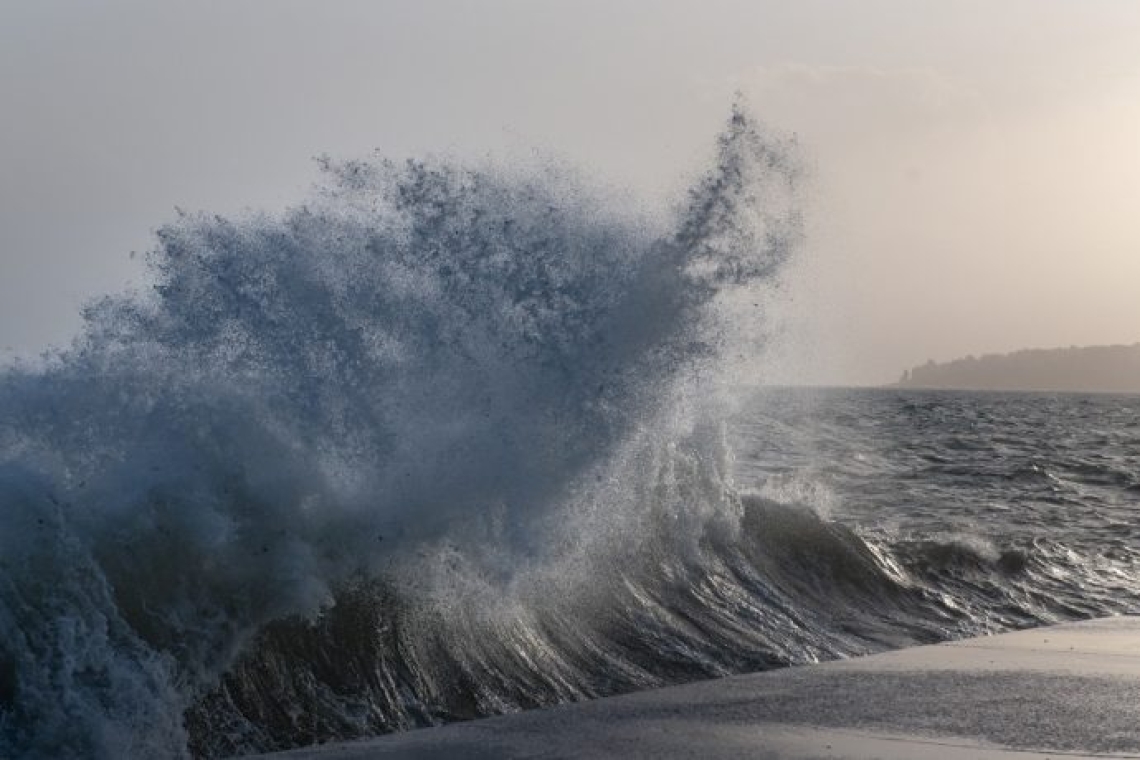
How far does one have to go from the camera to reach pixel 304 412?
7.89m

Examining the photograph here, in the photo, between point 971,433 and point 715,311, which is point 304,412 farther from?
point 971,433

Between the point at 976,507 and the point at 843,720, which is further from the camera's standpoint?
the point at 976,507

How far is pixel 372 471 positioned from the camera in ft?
26.2

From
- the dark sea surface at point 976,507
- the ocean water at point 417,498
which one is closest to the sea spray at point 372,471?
the ocean water at point 417,498

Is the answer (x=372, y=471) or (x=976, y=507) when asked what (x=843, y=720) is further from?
(x=976, y=507)

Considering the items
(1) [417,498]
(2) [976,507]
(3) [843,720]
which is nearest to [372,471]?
(1) [417,498]

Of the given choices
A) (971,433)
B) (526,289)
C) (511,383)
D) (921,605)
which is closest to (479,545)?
(511,383)

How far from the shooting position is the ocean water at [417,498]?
6.25 m

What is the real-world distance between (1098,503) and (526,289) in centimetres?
1256

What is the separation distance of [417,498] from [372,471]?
305mm

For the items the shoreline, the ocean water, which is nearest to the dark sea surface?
the ocean water

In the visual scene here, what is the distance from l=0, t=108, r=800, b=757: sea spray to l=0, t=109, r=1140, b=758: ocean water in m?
0.02

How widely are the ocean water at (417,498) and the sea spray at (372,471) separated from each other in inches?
0.7

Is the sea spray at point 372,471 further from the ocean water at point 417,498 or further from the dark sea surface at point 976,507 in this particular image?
the dark sea surface at point 976,507
